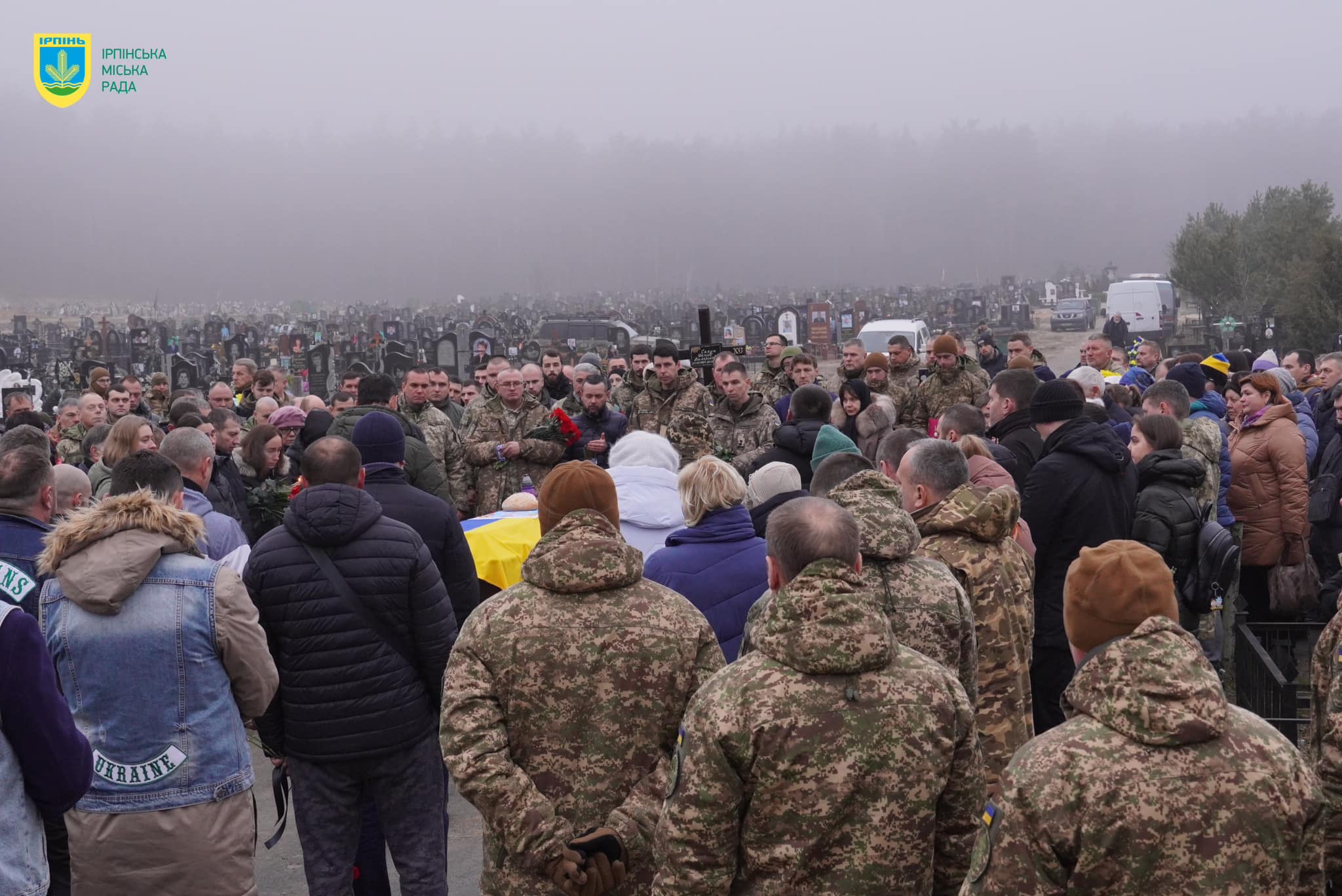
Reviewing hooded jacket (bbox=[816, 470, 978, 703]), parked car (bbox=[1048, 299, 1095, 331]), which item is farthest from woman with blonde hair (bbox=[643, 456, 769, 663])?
parked car (bbox=[1048, 299, 1095, 331])

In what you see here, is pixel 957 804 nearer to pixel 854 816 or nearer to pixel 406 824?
pixel 854 816

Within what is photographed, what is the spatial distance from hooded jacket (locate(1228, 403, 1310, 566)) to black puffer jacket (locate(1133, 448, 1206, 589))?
6.12 ft

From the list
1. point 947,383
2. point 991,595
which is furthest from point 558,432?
point 991,595

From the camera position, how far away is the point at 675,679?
3072 millimetres

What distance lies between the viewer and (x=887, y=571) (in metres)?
3.37

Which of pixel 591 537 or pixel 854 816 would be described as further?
pixel 591 537

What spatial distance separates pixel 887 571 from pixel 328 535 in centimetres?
195

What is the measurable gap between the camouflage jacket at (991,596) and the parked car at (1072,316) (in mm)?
39246

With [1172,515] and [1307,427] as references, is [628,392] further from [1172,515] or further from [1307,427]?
[1307,427]

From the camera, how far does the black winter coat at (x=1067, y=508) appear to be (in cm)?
525

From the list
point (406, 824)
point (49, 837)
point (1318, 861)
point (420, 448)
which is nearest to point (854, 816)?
point (1318, 861)

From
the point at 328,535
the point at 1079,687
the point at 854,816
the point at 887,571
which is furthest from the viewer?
the point at 328,535

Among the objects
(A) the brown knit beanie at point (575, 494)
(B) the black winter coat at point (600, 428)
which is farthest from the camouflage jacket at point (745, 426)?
(A) the brown knit beanie at point (575, 494)

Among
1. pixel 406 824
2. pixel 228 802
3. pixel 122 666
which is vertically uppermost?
pixel 122 666
